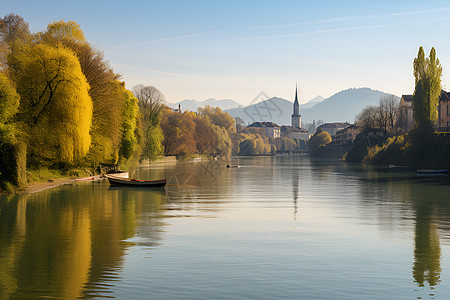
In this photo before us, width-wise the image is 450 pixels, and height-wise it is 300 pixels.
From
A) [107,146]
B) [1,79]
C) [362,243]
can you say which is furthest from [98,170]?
[362,243]

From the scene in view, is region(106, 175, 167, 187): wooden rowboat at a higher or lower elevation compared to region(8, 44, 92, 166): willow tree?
lower

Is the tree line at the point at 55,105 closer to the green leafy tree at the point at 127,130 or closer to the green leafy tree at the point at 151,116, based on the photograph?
the green leafy tree at the point at 127,130

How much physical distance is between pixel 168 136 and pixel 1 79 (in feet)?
332

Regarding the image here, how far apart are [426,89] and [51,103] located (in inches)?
3226

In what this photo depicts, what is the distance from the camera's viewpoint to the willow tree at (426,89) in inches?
4309

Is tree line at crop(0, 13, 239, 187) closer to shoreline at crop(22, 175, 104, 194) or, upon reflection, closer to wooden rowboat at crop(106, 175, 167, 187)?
shoreline at crop(22, 175, 104, 194)

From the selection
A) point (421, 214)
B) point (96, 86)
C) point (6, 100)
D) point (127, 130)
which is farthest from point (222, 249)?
point (127, 130)

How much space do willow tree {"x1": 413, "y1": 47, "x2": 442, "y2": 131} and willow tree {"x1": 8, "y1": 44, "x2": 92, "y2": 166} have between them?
254 feet

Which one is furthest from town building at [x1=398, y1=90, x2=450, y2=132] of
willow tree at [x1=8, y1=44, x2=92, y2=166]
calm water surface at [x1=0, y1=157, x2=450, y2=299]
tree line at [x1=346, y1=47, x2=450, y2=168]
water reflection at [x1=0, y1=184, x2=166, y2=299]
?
water reflection at [x1=0, y1=184, x2=166, y2=299]

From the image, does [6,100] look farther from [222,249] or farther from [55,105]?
[222,249]

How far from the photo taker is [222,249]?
936 inches

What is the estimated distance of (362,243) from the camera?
25.7 metres

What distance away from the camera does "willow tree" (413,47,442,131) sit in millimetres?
109438

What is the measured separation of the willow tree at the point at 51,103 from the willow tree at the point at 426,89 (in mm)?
77308
